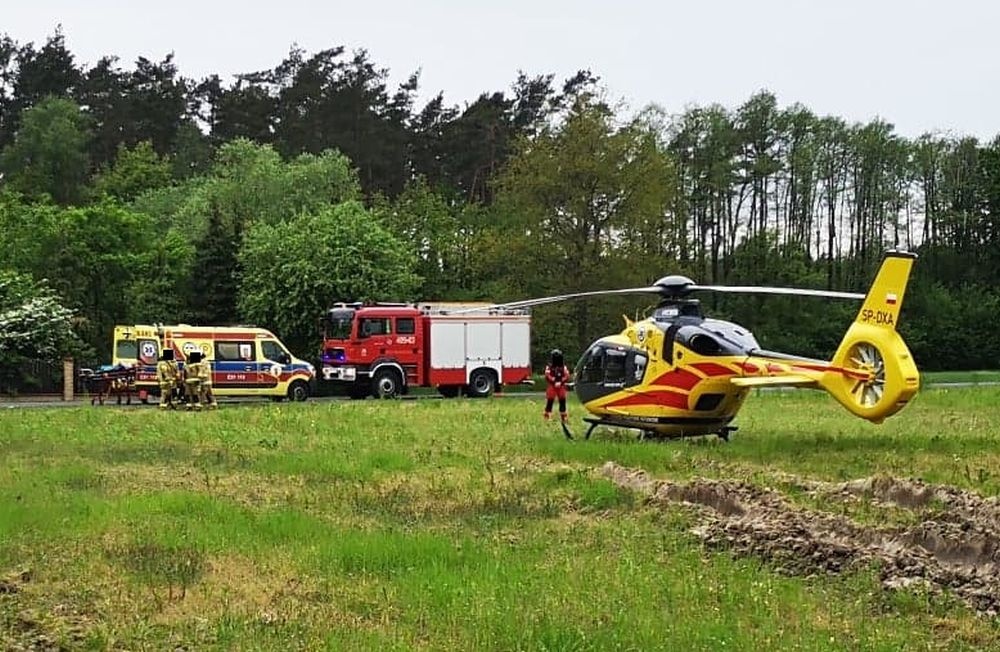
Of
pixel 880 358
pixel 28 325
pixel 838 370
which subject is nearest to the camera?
pixel 880 358

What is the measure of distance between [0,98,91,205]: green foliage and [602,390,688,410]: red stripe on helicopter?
50306mm

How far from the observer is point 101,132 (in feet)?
230

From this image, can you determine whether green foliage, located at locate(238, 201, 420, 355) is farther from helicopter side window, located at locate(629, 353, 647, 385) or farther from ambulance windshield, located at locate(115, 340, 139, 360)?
helicopter side window, located at locate(629, 353, 647, 385)

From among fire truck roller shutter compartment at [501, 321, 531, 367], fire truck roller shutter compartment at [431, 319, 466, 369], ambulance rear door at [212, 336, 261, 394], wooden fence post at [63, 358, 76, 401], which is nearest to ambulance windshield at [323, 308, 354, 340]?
fire truck roller shutter compartment at [431, 319, 466, 369]

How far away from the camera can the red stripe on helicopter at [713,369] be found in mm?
18516

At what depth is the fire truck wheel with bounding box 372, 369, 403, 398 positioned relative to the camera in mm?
35963

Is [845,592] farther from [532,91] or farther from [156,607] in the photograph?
[532,91]

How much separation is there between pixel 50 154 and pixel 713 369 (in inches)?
2121

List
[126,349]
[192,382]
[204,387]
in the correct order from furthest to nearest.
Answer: [126,349] < [204,387] < [192,382]

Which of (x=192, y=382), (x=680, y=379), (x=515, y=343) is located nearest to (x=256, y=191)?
(x=515, y=343)

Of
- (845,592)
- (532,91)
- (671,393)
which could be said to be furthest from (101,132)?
(845,592)

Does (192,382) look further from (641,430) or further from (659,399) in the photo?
(659,399)

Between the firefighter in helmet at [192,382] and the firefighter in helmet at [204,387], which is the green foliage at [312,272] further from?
the firefighter in helmet at [192,382]

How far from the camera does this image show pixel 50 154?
207 feet
